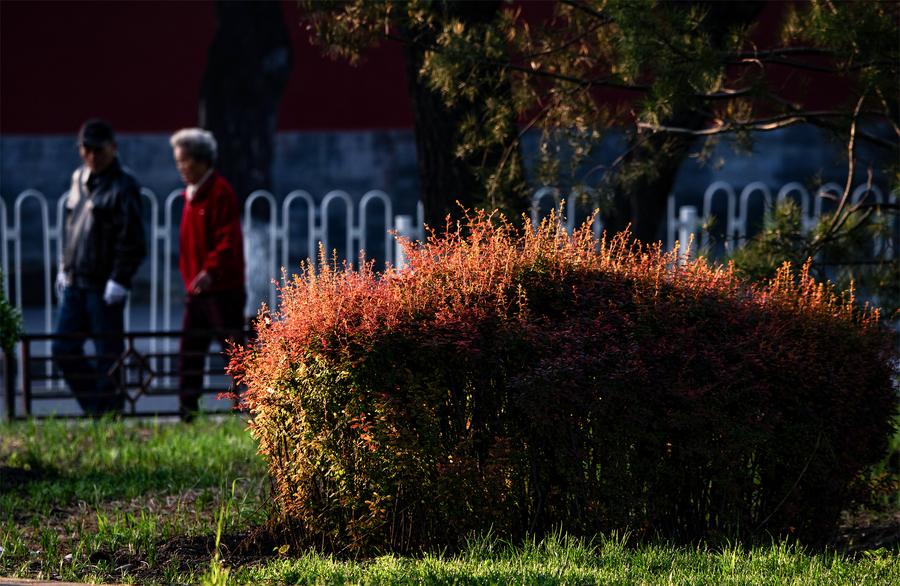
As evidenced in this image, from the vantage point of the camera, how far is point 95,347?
24.1 feet

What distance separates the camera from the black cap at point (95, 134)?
23.6 ft

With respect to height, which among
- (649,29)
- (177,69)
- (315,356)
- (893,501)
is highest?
(177,69)

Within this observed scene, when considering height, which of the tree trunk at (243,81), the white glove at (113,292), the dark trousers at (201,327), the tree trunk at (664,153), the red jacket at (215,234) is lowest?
the dark trousers at (201,327)

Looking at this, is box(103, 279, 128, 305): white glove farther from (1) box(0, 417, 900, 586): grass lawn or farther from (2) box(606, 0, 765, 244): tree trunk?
(2) box(606, 0, 765, 244): tree trunk

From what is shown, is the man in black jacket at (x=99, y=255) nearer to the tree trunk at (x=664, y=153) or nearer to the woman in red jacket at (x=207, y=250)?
the woman in red jacket at (x=207, y=250)

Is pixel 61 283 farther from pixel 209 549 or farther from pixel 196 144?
pixel 209 549

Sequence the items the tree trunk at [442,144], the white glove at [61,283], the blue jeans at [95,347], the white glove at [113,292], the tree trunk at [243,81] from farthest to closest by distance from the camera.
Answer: the tree trunk at [243,81]
the white glove at [61,283]
the blue jeans at [95,347]
the white glove at [113,292]
the tree trunk at [442,144]

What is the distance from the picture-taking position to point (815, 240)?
539 cm

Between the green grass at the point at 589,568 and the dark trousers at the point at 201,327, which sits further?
the dark trousers at the point at 201,327

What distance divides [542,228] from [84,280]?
180 inches

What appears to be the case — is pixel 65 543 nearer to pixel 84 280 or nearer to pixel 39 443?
pixel 39 443

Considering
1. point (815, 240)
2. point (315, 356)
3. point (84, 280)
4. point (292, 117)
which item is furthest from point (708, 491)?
point (292, 117)

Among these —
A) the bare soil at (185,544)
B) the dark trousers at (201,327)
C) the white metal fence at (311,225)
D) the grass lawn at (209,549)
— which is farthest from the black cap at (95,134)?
the bare soil at (185,544)

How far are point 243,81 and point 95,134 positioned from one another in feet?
17.9
